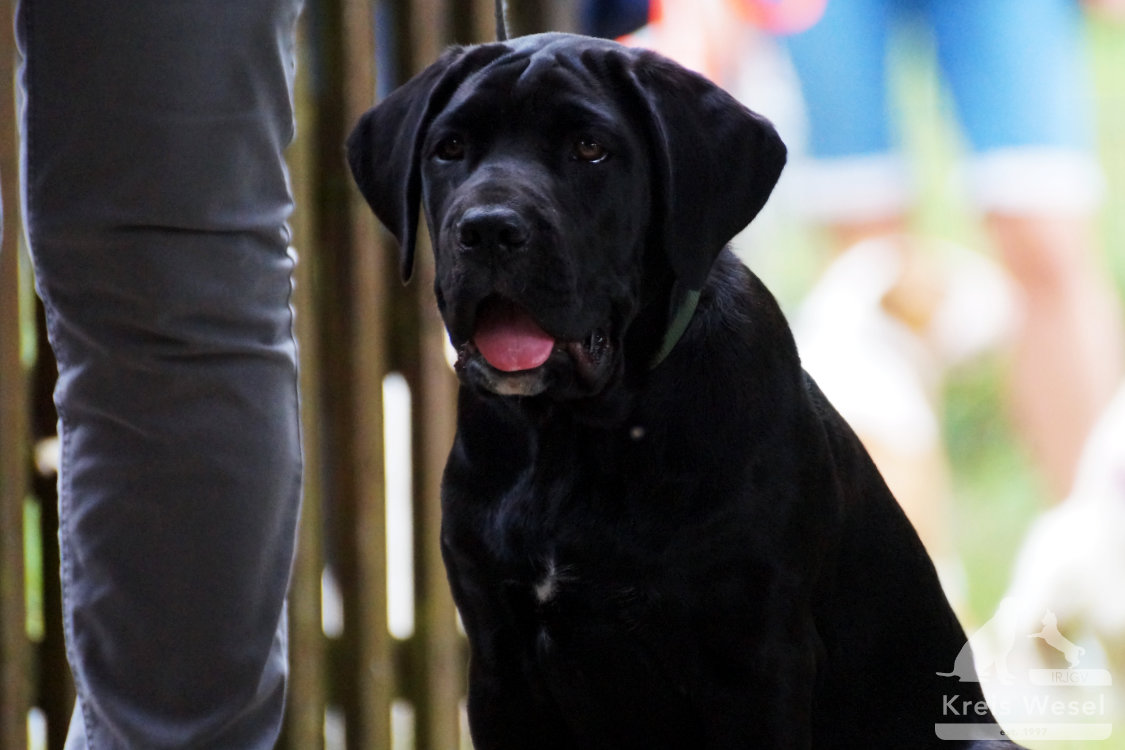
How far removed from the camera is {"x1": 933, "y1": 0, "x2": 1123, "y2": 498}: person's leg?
8.87ft

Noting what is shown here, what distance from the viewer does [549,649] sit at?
5.10 ft

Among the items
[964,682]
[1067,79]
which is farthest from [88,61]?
[1067,79]

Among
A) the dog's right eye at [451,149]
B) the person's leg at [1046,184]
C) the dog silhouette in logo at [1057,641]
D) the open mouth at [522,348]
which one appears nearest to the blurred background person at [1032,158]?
the person's leg at [1046,184]

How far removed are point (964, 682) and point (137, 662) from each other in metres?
1.05

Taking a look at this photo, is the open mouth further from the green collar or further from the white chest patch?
the white chest patch

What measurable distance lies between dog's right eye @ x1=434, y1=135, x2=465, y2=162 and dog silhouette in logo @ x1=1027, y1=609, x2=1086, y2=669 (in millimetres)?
1633

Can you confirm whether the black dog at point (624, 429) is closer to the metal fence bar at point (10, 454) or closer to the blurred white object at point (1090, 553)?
the metal fence bar at point (10, 454)

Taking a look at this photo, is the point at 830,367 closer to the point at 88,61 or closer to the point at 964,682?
the point at 964,682

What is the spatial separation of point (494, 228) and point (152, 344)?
39cm

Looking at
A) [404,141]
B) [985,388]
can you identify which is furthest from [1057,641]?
[404,141]

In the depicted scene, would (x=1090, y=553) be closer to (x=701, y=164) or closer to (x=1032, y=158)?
(x=1032, y=158)

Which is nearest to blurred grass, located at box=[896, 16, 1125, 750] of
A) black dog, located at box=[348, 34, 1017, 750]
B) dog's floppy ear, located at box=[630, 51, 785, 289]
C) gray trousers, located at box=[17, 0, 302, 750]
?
black dog, located at box=[348, 34, 1017, 750]

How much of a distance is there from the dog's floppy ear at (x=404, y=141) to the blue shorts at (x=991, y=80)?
135cm

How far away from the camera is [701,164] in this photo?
1512 millimetres
